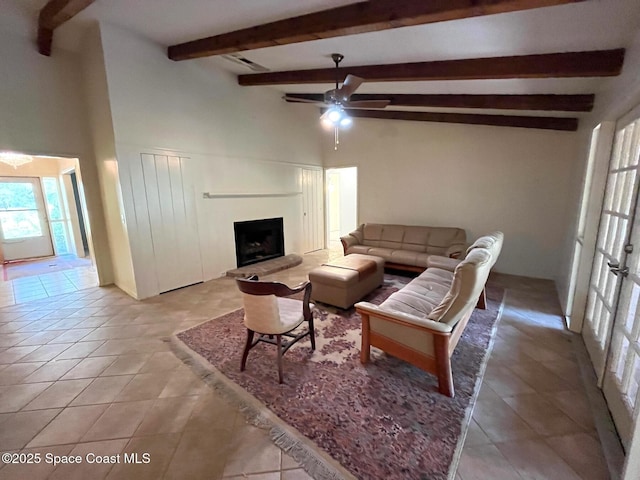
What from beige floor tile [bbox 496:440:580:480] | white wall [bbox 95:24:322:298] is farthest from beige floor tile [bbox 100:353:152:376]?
beige floor tile [bbox 496:440:580:480]

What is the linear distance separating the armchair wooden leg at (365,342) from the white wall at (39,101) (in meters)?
4.38

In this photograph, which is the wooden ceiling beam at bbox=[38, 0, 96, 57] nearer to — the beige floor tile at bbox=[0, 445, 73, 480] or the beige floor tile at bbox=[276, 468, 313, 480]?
the beige floor tile at bbox=[0, 445, 73, 480]

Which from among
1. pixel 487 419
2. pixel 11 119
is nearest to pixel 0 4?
pixel 11 119

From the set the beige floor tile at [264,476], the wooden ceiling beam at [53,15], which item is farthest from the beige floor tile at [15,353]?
the wooden ceiling beam at [53,15]

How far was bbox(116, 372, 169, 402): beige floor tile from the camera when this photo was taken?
2.00 m

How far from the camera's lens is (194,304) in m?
3.64

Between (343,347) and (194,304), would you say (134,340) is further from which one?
(343,347)

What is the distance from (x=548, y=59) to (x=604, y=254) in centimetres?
177

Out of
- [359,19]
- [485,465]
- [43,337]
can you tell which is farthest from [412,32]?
[43,337]

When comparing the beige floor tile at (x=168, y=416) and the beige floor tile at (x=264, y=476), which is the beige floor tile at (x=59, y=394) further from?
the beige floor tile at (x=264, y=476)

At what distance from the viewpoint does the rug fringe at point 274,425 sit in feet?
4.76

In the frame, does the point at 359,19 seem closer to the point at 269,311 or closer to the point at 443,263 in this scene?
the point at 269,311

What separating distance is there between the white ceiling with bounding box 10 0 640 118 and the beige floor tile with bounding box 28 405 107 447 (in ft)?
11.3

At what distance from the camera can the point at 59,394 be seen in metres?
2.05
